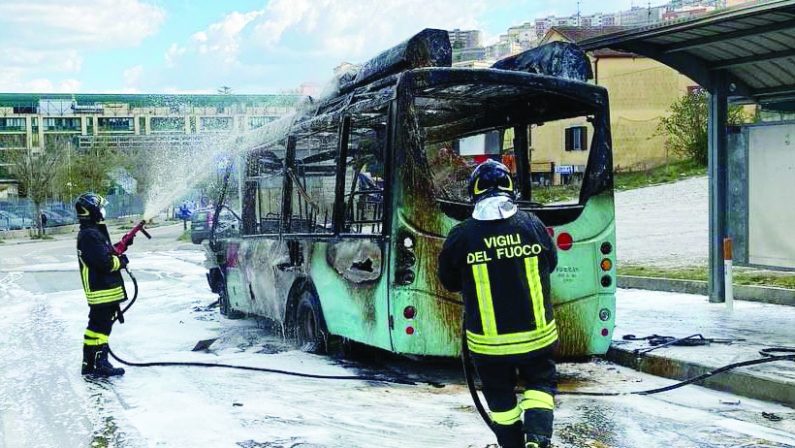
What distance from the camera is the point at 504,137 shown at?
8.27 metres

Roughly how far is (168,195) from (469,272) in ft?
25.5

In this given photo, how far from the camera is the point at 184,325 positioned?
11734mm

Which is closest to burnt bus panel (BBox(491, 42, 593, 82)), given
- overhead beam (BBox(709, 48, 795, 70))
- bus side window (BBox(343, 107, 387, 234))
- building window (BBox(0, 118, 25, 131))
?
bus side window (BBox(343, 107, 387, 234))

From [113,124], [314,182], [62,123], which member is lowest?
[314,182]

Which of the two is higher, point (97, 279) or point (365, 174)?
point (365, 174)

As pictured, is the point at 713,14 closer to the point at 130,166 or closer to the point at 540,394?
the point at 540,394

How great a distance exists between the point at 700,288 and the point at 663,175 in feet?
87.6

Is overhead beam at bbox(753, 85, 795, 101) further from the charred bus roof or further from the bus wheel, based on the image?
the bus wheel

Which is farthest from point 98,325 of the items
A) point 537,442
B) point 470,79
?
point 537,442

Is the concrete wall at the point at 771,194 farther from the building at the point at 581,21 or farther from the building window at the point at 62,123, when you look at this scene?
the building window at the point at 62,123

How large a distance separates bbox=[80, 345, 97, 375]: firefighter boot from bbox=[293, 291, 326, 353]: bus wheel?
Answer: 2037mm

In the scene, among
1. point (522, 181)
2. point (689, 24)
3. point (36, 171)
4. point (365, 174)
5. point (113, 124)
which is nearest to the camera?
point (365, 174)

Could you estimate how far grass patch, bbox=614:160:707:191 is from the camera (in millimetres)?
36406

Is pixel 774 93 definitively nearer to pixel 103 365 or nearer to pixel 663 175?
pixel 103 365
